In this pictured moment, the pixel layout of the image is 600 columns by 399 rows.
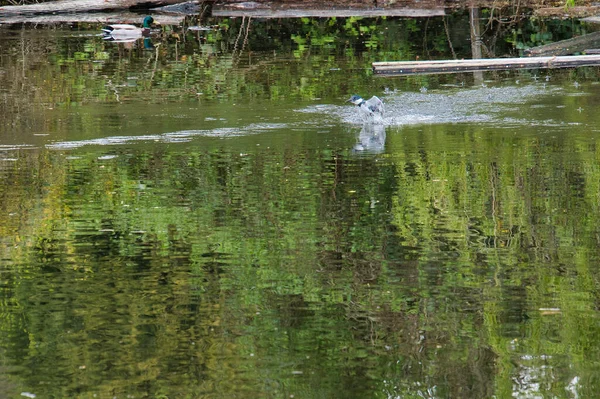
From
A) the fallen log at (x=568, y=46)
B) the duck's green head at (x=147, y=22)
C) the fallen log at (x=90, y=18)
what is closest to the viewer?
the fallen log at (x=568, y=46)

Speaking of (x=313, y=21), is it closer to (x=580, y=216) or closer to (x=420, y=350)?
(x=580, y=216)

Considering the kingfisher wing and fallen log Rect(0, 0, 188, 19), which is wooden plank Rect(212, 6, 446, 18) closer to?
fallen log Rect(0, 0, 188, 19)

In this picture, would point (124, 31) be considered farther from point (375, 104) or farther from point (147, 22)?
point (375, 104)

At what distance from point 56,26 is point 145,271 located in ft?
68.8

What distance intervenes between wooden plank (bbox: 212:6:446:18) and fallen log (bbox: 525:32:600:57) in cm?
854

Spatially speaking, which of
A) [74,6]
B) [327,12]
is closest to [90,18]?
[74,6]

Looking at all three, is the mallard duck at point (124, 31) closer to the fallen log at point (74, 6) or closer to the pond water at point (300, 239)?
the fallen log at point (74, 6)

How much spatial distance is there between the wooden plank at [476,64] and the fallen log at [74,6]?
1430 centimetres

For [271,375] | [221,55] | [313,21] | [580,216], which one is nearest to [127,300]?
[271,375]

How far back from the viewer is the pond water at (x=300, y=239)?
597 centimetres

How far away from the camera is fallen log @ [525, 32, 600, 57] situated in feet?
64.3

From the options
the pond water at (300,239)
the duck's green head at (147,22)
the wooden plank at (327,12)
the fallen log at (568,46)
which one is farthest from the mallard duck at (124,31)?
the fallen log at (568,46)

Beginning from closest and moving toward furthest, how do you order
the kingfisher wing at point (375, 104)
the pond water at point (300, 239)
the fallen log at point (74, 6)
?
the pond water at point (300, 239) < the kingfisher wing at point (375, 104) < the fallen log at point (74, 6)

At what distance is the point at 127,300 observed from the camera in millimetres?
7129
